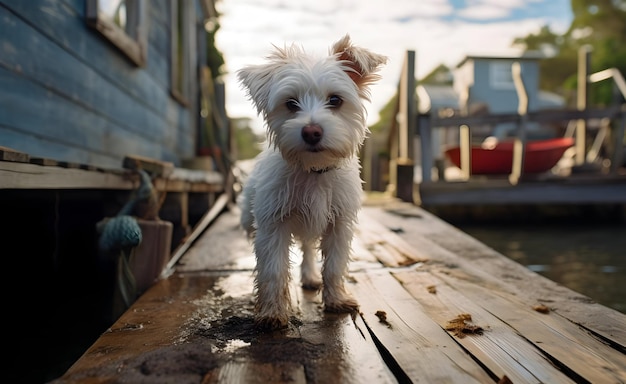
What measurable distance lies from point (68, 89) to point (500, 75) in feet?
99.7

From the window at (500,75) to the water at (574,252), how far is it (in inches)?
820

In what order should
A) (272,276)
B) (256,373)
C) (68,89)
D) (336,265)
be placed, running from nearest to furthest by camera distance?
(256,373) < (272,276) < (336,265) < (68,89)

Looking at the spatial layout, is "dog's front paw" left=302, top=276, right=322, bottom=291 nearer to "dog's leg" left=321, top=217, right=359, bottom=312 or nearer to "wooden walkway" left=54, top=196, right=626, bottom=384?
"wooden walkway" left=54, top=196, right=626, bottom=384

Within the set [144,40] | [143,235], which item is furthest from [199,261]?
[144,40]

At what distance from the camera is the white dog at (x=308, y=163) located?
2.66 metres

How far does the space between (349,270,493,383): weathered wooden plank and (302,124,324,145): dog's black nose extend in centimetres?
100

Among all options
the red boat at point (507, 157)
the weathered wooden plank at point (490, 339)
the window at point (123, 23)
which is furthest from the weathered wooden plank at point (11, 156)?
the red boat at point (507, 157)

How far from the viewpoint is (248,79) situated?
116 inches

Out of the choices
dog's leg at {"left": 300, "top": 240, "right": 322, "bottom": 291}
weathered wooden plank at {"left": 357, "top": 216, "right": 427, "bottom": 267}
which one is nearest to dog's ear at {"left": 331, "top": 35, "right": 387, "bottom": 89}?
dog's leg at {"left": 300, "top": 240, "right": 322, "bottom": 291}

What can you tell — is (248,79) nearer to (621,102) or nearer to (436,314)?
(436,314)

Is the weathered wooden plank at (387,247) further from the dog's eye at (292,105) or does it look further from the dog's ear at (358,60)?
the dog's eye at (292,105)

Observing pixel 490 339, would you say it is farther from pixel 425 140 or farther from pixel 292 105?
pixel 425 140

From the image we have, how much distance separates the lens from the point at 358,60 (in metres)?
2.86

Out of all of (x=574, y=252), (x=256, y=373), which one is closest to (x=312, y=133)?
(x=256, y=373)
